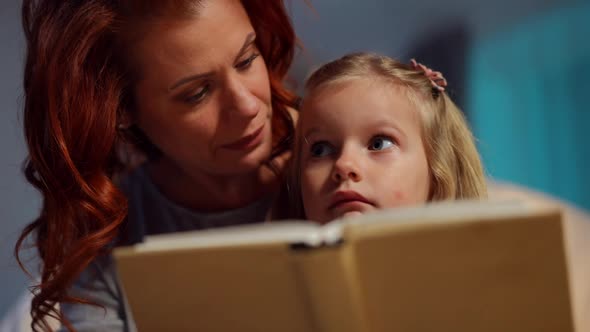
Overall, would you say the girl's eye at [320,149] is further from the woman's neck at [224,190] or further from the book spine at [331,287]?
the book spine at [331,287]

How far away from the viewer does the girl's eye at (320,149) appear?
1317 millimetres

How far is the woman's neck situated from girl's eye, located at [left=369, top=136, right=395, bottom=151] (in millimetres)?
416

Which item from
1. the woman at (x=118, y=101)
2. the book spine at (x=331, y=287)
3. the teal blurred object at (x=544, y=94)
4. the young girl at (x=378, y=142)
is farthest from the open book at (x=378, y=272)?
the teal blurred object at (x=544, y=94)

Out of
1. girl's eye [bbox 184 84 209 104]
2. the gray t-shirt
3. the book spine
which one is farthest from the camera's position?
the gray t-shirt

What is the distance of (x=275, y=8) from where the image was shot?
1.50 metres

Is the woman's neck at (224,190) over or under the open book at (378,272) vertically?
under

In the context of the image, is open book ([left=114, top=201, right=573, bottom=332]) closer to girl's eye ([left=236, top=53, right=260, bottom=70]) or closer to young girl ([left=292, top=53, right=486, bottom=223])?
young girl ([left=292, top=53, right=486, bottom=223])

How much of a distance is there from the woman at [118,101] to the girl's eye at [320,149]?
14 centimetres

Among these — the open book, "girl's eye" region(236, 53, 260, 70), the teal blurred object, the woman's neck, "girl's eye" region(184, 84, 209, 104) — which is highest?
"girl's eye" region(236, 53, 260, 70)

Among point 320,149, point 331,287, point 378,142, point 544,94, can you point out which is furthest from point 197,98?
point 544,94

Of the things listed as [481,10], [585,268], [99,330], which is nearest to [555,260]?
[99,330]

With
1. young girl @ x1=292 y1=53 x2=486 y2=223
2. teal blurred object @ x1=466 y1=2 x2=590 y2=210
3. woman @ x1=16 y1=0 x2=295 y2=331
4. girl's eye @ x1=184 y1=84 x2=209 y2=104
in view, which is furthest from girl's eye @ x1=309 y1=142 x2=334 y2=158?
teal blurred object @ x1=466 y1=2 x2=590 y2=210

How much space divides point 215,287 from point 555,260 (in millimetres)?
453

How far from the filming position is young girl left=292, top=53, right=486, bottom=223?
4.05 feet
